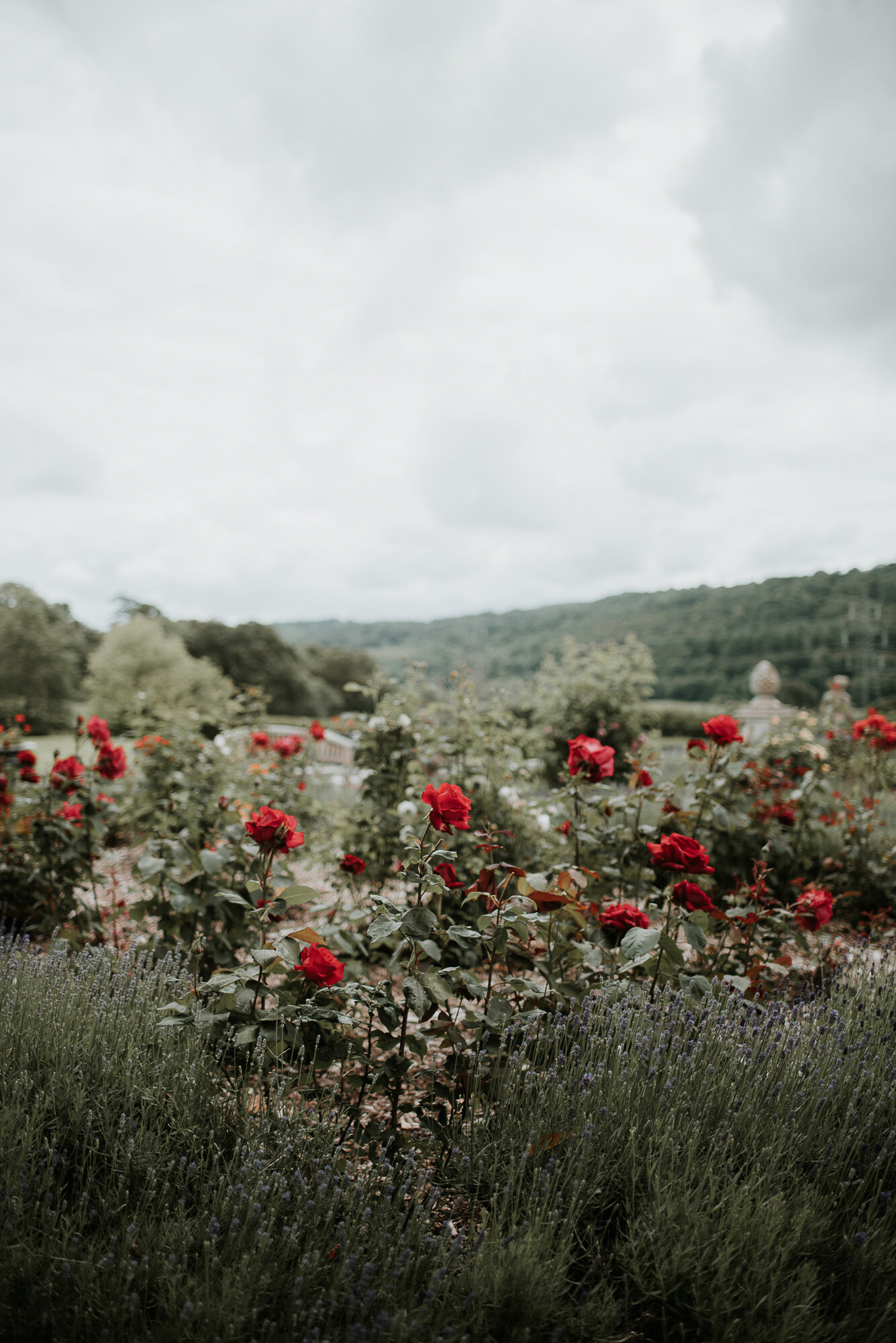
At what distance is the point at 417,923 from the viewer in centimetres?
147

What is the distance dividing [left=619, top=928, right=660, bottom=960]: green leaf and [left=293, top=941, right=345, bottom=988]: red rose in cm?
72

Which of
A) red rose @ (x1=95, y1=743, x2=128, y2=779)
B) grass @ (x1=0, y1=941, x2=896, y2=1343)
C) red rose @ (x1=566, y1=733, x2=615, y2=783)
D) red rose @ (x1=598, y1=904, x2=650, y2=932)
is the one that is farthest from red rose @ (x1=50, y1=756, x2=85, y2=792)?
red rose @ (x1=598, y1=904, x2=650, y2=932)

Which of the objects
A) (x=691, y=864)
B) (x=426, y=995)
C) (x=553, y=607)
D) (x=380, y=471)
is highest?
(x=380, y=471)

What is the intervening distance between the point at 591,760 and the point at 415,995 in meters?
0.96

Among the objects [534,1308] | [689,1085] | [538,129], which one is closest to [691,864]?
[689,1085]

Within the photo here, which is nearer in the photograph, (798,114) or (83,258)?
(798,114)

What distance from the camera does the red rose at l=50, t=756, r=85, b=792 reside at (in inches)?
117

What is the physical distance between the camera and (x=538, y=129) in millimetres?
4703

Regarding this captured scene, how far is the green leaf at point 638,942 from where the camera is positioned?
1570mm

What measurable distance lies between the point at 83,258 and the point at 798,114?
5.94 metres

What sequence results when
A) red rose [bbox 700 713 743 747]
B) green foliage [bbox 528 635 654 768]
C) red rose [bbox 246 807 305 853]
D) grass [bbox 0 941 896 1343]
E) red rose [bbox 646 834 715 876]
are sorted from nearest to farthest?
grass [bbox 0 941 896 1343] < red rose [bbox 246 807 305 853] < red rose [bbox 646 834 715 876] < red rose [bbox 700 713 743 747] < green foliage [bbox 528 635 654 768]

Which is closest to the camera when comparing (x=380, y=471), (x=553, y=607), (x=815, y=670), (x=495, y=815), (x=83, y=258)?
(x=495, y=815)

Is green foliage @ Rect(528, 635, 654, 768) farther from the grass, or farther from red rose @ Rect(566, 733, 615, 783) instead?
the grass

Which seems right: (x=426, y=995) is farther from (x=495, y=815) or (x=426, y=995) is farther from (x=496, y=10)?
(x=496, y=10)
